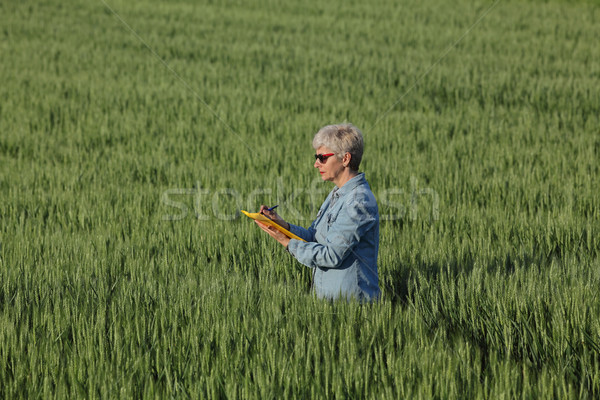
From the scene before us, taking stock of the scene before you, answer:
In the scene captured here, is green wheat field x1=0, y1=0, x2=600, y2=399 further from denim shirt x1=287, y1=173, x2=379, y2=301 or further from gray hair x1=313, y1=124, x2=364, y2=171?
gray hair x1=313, y1=124, x2=364, y2=171

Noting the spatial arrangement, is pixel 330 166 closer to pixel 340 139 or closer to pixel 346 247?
pixel 340 139

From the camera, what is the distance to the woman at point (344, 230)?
253 centimetres

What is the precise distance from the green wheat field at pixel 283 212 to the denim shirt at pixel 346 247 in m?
0.12

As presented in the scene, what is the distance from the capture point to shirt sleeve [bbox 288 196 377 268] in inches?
99.3

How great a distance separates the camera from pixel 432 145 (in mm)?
6207

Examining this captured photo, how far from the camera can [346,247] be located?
2.52 metres

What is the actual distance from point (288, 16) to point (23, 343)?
12.4 meters

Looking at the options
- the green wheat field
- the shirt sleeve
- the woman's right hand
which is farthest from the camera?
the woman's right hand

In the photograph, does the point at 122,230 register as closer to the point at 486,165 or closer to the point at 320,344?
the point at 320,344

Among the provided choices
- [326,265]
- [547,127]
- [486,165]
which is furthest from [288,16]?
[326,265]

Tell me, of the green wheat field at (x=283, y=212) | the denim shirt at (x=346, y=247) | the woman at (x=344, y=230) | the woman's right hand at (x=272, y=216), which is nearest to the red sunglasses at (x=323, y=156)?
the woman at (x=344, y=230)

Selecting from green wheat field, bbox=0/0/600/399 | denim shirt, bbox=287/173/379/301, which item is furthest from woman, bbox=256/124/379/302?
green wheat field, bbox=0/0/600/399

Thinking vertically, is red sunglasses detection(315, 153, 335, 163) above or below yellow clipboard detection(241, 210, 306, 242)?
above

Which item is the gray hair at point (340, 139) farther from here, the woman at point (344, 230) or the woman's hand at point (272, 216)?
the woman's hand at point (272, 216)
